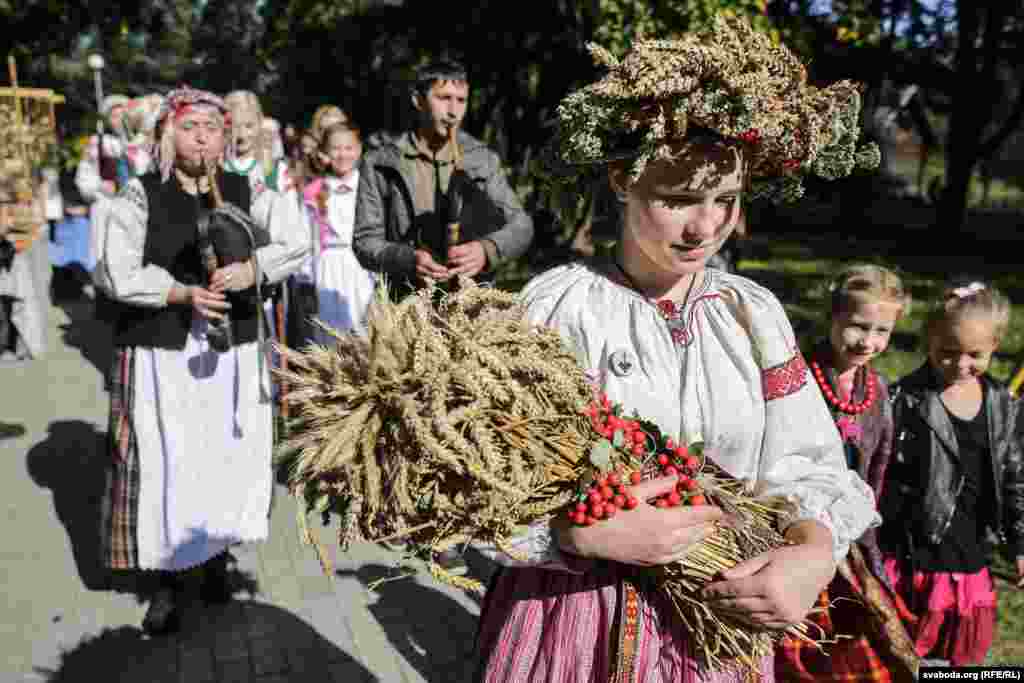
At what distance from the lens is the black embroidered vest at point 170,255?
3.51 m

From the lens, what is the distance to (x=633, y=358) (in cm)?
186

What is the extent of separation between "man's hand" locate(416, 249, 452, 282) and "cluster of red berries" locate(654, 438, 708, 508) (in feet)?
6.51

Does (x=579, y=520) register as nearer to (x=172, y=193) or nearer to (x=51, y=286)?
(x=172, y=193)

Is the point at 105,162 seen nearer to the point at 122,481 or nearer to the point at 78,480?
the point at 78,480

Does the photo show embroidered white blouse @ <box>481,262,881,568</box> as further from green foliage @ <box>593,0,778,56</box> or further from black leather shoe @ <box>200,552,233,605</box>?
green foliage @ <box>593,0,778,56</box>

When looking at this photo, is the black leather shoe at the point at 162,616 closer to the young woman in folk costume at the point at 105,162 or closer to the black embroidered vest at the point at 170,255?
Result: the black embroidered vest at the point at 170,255

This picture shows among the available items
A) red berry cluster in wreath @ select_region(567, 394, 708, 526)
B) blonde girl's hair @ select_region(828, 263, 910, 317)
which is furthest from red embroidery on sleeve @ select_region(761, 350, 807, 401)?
blonde girl's hair @ select_region(828, 263, 910, 317)

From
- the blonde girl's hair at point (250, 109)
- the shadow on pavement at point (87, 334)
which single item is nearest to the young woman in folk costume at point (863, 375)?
the blonde girl's hair at point (250, 109)

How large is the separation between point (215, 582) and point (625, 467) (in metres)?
2.95

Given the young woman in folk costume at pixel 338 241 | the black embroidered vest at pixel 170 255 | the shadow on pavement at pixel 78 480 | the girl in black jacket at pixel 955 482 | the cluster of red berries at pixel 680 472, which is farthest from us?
the young woman in folk costume at pixel 338 241

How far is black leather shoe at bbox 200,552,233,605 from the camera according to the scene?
12.9 ft

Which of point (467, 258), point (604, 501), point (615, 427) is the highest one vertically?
point (467, 258)

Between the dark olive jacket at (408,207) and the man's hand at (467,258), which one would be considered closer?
the man's hand at (467,258)

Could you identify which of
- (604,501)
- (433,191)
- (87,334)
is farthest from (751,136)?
(87,334)
